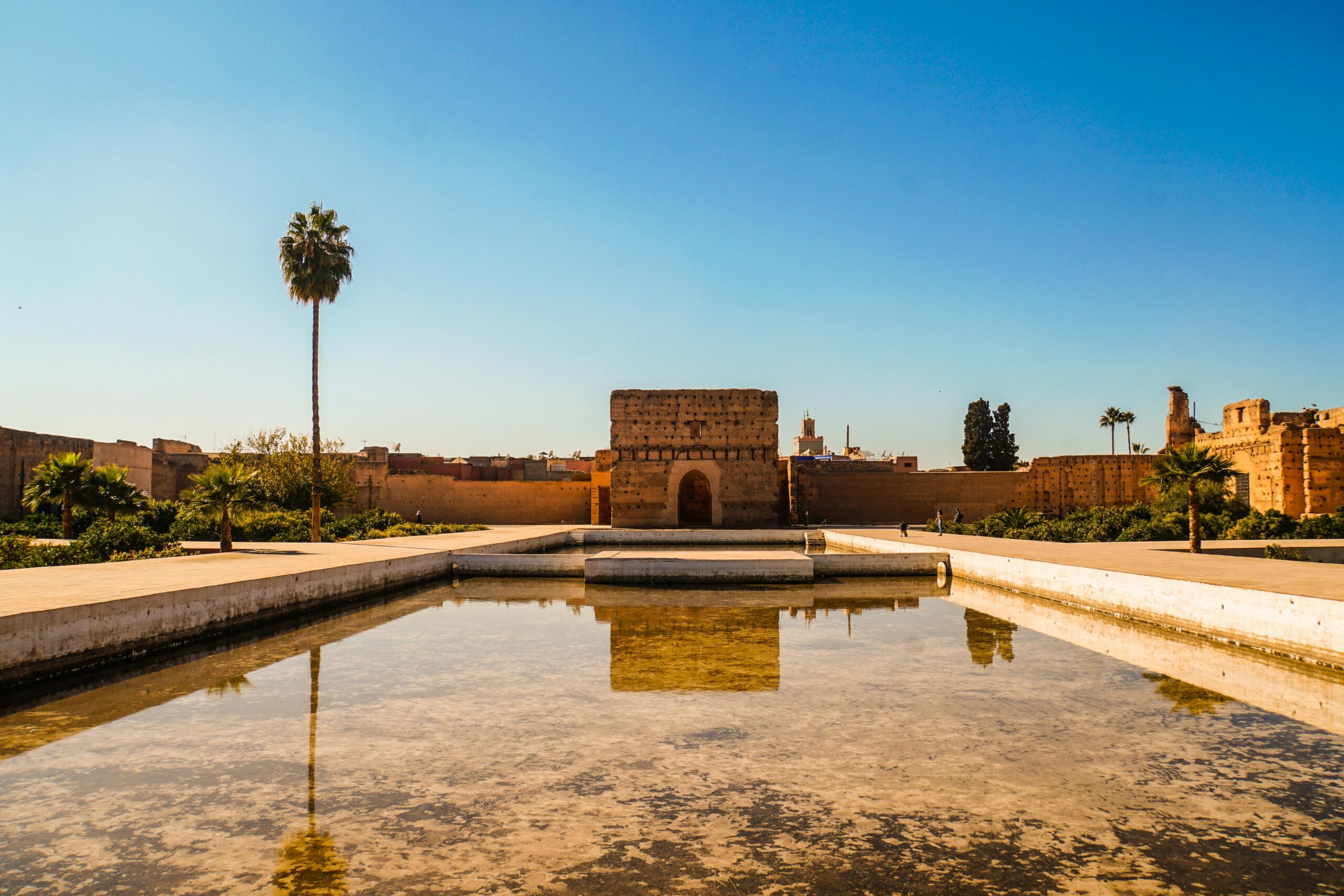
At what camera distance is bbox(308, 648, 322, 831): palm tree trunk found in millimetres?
3701

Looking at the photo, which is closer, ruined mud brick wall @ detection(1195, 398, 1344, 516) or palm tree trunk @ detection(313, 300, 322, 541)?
palm tree trunk @ detection(313, 300, 322, 541)

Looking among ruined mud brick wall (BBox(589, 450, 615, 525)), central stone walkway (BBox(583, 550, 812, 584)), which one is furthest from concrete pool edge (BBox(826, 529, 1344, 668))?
ruined mud brick wall (BBox(589, 450, 615, 525))

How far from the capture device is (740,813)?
12.0 ft

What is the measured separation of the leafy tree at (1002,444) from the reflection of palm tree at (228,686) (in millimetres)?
36797

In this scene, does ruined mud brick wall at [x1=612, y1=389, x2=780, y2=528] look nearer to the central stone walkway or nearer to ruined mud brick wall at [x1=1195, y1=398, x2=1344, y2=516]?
ruined mud brick wall at [x1=1195, y1=398, x2=1344, y2=516]

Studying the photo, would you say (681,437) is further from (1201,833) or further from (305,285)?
(1201,833)

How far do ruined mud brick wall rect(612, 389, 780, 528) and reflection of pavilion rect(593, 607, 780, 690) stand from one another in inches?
602

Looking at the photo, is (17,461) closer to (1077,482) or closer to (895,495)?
(895,495)

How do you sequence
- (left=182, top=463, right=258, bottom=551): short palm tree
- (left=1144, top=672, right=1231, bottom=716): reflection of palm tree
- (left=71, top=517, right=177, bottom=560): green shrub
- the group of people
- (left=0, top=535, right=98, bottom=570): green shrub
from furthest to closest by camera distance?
the group of people
(left=182, top=463, right=258, bottom=551): short palm tree
(left=71, top=517, right=177, bottom=560): green shrub
(left=0, top=535, right=98, bottom=570): green shrub
(left=1144, top=672, right=1231, bottom=716): reflection of palm tree

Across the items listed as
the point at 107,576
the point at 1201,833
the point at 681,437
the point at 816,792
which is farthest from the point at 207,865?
the point at 681,437

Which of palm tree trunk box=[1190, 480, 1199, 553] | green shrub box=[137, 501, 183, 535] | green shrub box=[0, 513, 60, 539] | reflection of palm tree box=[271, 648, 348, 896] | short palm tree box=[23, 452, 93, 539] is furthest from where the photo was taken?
green shrub box=[137, 501, 183, 535]

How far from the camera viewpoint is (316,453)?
1870 centimetres

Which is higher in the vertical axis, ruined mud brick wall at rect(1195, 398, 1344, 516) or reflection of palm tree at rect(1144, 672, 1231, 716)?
ruined mud brick wall at rect(1195, 398, 1344, 516)

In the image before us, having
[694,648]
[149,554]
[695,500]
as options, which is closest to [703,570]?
[694,648]
